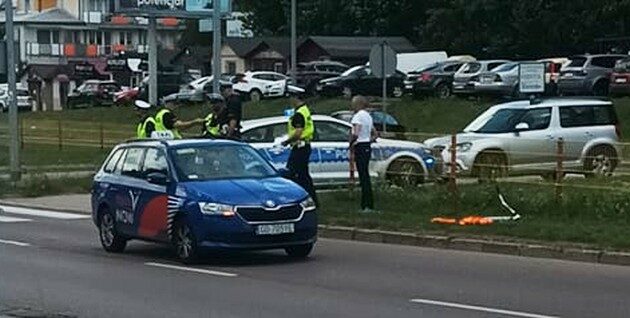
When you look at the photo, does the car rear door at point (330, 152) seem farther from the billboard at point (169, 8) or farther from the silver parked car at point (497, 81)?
the billboard at point (169, 8)

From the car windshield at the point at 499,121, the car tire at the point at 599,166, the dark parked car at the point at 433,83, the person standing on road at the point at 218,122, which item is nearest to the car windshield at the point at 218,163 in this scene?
the car tire at the point at 599,166

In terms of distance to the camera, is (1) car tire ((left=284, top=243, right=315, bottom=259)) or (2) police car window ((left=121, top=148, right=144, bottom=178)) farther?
(2) police car window ((left=121, top=148, right=144, bottom=178))

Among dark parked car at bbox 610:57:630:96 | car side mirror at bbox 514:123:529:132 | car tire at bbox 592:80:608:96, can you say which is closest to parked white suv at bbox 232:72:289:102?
car tire at bbox 592:80:608:96

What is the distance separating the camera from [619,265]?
16656 millimetres

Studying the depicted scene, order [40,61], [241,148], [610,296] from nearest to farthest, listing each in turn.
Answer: [610,296] < [241,148] < [40,61]

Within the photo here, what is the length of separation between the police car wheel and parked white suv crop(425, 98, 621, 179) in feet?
29.4

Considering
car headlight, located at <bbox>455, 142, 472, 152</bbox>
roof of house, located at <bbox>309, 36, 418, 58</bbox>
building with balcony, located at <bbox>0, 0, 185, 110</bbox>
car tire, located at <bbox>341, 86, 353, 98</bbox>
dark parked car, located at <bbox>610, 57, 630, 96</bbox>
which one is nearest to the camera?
car headlight, located at <bbox>455, 142, 472, 152</bbox>

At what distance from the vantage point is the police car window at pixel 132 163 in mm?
18297

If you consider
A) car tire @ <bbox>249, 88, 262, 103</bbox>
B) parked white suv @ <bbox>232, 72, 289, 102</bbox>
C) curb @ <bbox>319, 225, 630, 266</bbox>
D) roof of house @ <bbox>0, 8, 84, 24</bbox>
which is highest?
roof of house @ <bbox>0, 8, 84, 24</bbox>

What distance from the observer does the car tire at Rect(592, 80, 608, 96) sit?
52.2 m

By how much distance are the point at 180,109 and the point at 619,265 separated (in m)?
51.9

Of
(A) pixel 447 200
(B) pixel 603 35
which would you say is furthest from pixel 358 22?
(A) pixel 447 200

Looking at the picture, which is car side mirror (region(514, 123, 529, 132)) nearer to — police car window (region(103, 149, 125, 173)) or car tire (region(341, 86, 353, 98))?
police car window (region(103, 149, 125, 173))

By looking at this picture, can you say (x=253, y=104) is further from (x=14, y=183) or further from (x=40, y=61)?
(x=40, y=61)
